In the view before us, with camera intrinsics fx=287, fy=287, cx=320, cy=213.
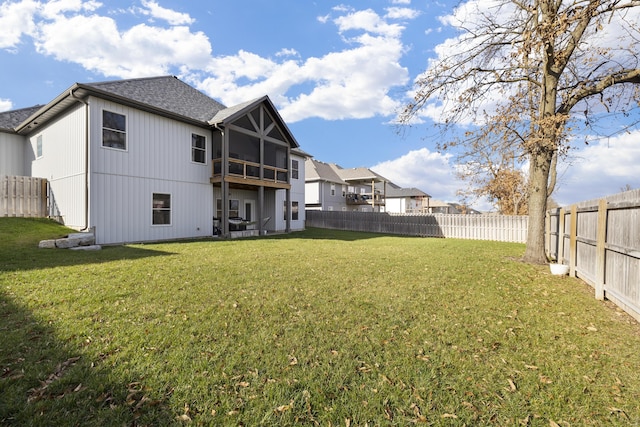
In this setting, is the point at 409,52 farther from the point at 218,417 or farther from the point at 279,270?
the point at 218,417

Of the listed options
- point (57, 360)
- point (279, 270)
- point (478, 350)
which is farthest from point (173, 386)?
point (279, 270)

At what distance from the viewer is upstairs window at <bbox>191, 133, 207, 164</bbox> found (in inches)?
531

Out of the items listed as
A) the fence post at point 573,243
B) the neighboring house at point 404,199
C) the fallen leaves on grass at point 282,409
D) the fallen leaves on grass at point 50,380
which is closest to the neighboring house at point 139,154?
the fallen leaves on grass at point 50,380

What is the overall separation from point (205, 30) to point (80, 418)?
12.9 metres

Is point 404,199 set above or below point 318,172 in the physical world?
below

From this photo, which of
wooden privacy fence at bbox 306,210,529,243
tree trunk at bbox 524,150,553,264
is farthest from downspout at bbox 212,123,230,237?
wooden privacy fence at bbox 306,210,529,243

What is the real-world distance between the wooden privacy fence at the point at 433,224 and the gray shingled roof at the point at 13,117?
62.2 ft

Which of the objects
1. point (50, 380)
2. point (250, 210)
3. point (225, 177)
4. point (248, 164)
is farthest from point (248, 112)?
point (50, 380)

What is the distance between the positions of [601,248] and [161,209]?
13824 mm

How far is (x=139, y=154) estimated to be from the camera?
37.6 feet

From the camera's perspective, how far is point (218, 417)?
212 cm

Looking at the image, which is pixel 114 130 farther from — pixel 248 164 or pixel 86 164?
pixel 248 164

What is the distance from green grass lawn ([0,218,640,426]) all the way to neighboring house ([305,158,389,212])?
81.8ft

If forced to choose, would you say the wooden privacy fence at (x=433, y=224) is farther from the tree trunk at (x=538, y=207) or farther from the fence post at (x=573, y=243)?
the fence post at (x=573, y=243)
